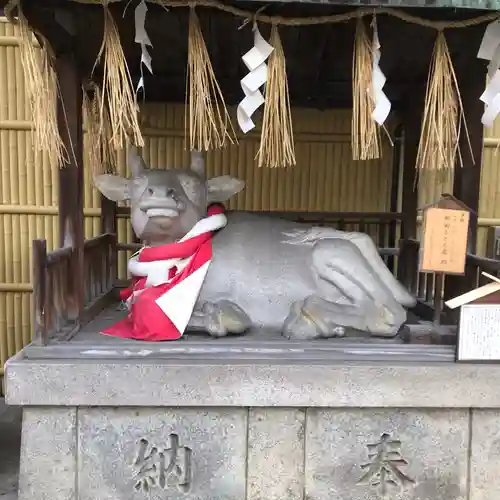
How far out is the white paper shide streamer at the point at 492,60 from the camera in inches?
79.6

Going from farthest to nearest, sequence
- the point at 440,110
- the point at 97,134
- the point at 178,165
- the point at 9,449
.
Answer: the point at 178,165 → the point at 9,449 → the point at 97,134 → the point at 440,110

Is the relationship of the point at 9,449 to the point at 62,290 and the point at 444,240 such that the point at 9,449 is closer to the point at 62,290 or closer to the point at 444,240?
the point at 62,290

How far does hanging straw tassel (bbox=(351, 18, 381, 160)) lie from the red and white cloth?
2.63 feet

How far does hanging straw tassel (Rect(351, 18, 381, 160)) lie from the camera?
81.2 inches

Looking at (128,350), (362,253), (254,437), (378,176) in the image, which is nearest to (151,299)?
(128,350)

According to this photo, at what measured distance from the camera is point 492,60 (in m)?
2.08

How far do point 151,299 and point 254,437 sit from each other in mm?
706

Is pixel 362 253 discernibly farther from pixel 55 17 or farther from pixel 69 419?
pixel 55 17

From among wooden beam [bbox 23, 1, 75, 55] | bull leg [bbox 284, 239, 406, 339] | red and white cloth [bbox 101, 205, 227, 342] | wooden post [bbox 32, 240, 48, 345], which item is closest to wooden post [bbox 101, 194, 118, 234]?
red and white cloth [bbox 101, 205, 227, 342]

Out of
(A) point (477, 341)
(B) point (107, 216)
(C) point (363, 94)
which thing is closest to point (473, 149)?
(C) point (363, 94)

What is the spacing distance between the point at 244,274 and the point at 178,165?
1.42 metres

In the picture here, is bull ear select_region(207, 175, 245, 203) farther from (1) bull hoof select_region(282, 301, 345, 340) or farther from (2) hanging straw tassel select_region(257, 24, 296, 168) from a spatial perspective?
(1) bull hoof select_region(282, 301, 345, 340)

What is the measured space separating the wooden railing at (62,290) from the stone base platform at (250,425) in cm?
14

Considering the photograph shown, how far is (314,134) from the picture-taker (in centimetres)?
366
